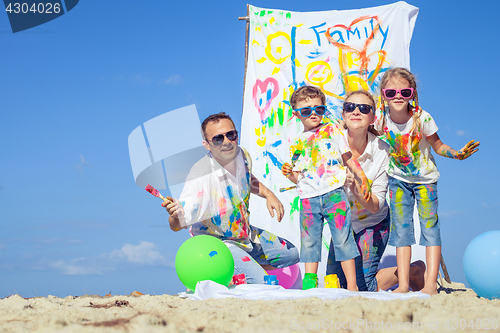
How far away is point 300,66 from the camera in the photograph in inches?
220

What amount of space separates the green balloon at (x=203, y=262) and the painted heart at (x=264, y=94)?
254 centimetres

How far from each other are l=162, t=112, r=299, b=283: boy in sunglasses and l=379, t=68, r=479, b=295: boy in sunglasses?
43.0 inches

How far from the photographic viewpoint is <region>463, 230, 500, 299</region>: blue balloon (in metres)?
3.03

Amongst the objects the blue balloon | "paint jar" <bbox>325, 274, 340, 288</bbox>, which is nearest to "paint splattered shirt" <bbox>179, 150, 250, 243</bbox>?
"paint jar" <bbox>325, 274, 340, 288</bbox>

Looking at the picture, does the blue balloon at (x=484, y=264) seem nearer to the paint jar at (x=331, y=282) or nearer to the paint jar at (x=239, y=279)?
the paint jar at (x=331, y=282)

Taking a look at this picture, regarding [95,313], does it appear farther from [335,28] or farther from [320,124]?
[335,28]

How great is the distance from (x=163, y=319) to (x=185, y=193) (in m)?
1.80

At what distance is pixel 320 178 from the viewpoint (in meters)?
3.44

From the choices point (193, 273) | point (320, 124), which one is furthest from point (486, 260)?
point (193, 273)

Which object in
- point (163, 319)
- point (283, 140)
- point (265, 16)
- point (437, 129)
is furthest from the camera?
point (265, 16)

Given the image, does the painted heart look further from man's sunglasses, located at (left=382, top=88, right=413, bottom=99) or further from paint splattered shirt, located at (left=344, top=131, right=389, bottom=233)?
man's sunglasses, located at (left=382, top=88, right=413, bottom=99)

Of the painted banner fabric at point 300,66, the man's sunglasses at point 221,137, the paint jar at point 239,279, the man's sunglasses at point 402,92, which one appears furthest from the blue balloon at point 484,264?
the painted banner fabric at point 300,66

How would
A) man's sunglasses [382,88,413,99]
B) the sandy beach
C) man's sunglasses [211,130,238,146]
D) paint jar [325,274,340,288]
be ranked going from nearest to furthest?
the sandy beach < paint jar [325,274,340,288] < man's sunglasses [382,88,413,99] < man's sunglasses [211,130,238,146]

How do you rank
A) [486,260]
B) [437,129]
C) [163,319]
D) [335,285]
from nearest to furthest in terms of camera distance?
[163,319], [486,260], [335,285], [437,129]
